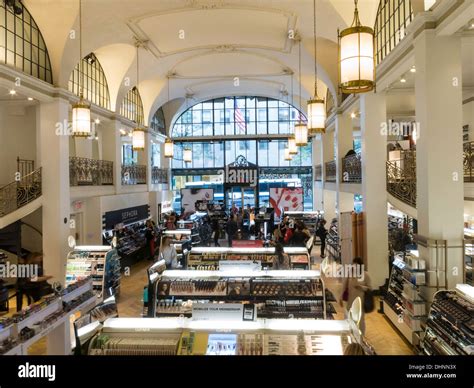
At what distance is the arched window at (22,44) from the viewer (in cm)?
803

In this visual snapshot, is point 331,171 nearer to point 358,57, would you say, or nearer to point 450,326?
point 450,326

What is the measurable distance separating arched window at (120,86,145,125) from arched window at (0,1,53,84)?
16.9ft

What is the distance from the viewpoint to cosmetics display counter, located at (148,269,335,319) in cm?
588

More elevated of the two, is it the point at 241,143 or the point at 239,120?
the point at 239,120

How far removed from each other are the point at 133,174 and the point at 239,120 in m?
8.96

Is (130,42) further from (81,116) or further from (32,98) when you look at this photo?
(81,116)

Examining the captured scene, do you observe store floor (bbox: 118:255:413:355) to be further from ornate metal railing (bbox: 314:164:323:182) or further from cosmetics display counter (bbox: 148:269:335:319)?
ornate metal railing (bbox: 314:164:323:182)

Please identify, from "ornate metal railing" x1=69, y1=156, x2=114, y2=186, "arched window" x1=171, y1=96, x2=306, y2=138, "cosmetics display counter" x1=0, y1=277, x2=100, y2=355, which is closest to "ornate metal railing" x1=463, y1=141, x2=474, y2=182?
"cosmetics display counter" x1=0, y1=277, x2=100, y2=355

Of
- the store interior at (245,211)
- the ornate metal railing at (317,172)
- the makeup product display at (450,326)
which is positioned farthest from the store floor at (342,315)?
the ornate metal railing at (317,172)

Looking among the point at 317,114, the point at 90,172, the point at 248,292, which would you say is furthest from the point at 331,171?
the point at 248,292

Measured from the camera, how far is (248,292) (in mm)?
6082

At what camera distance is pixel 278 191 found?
1847cm
